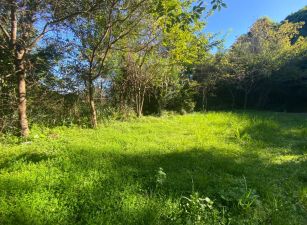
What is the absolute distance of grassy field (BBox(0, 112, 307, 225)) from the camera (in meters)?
3.19

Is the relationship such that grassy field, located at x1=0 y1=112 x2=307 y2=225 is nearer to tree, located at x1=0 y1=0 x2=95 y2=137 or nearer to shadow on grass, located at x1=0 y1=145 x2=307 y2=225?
shadow on grass, located at x1=0 y1=145 x2=307 y2=225

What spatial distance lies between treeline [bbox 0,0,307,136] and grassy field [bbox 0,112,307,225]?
163 cm

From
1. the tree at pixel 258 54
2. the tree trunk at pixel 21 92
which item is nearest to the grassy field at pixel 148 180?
the tree trunk at pixel 21 92

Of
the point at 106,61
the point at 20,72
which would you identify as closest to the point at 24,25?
the point at 20,72

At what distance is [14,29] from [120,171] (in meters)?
4.49

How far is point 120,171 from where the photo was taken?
432 centimetres

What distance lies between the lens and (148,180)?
13.4 feet

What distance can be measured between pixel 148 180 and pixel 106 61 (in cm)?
619

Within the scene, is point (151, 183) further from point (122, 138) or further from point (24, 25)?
point (24, 25)

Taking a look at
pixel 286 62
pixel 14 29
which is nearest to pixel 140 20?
pixel 14 29

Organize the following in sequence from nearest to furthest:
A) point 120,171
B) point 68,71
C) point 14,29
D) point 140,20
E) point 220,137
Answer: point 120,171 → point 14,29 → point 220,137 → point 140,20 → point 68,71

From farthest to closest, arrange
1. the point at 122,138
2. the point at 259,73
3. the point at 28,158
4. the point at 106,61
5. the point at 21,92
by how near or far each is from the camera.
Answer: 1. the point at 259,73
2. the point at 106,61
3. the point at 21,92
4. the point at 122,138
5. the point at 28,158

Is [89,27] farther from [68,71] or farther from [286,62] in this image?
[286,62]

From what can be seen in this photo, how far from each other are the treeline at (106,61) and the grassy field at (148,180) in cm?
A: 163
